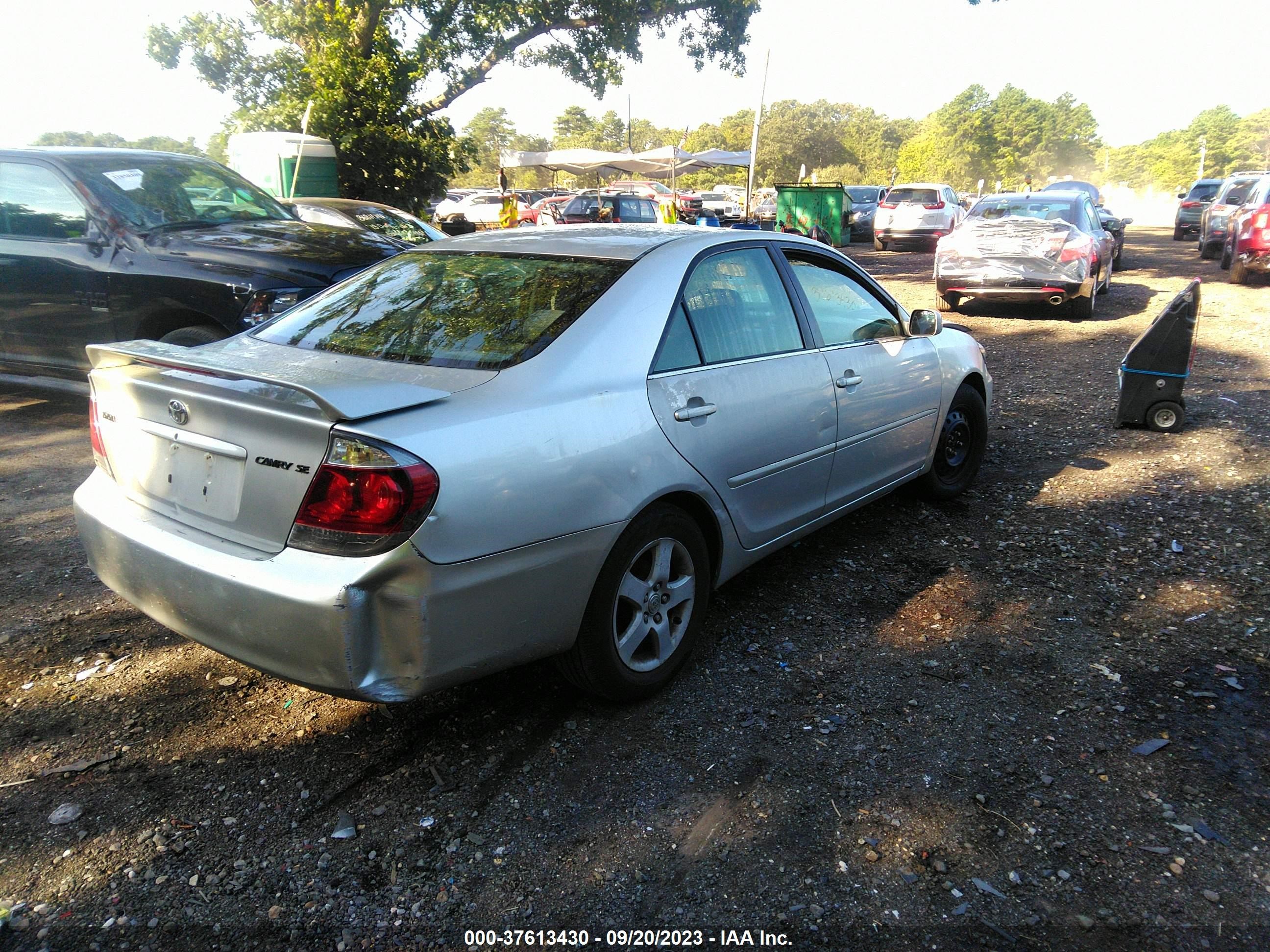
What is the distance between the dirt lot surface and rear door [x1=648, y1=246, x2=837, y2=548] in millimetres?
583

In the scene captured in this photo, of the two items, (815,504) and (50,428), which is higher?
(815,504)

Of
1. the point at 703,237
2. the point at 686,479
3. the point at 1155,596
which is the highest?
the point at 703,237

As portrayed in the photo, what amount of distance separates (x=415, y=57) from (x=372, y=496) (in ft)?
63.7

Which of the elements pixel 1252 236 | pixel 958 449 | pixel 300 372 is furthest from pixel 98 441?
pixel 1252 236

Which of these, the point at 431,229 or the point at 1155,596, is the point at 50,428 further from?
the point at 1155,596

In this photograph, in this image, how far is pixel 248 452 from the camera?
2.46m

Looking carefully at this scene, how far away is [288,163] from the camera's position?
1534 centimetres

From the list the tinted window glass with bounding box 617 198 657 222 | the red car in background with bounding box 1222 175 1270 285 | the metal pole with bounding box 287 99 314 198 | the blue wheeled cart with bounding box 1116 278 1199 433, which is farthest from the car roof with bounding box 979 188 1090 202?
the metal pole with bounding box 287 99 314 198

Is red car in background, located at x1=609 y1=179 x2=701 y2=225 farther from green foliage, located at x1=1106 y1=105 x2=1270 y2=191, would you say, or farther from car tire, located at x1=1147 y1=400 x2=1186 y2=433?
green foliage, located at x1=1106 y1=105 x2=1270 y2=191

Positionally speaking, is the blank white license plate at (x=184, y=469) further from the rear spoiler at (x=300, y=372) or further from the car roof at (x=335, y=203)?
the car roof at (x=335, y=203)

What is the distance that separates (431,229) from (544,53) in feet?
46.4

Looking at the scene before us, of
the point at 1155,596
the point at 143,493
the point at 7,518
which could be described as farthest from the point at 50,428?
the point at 1155,596

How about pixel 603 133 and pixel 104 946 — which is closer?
pixel 104 946

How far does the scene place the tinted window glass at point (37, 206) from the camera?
6.18 m
